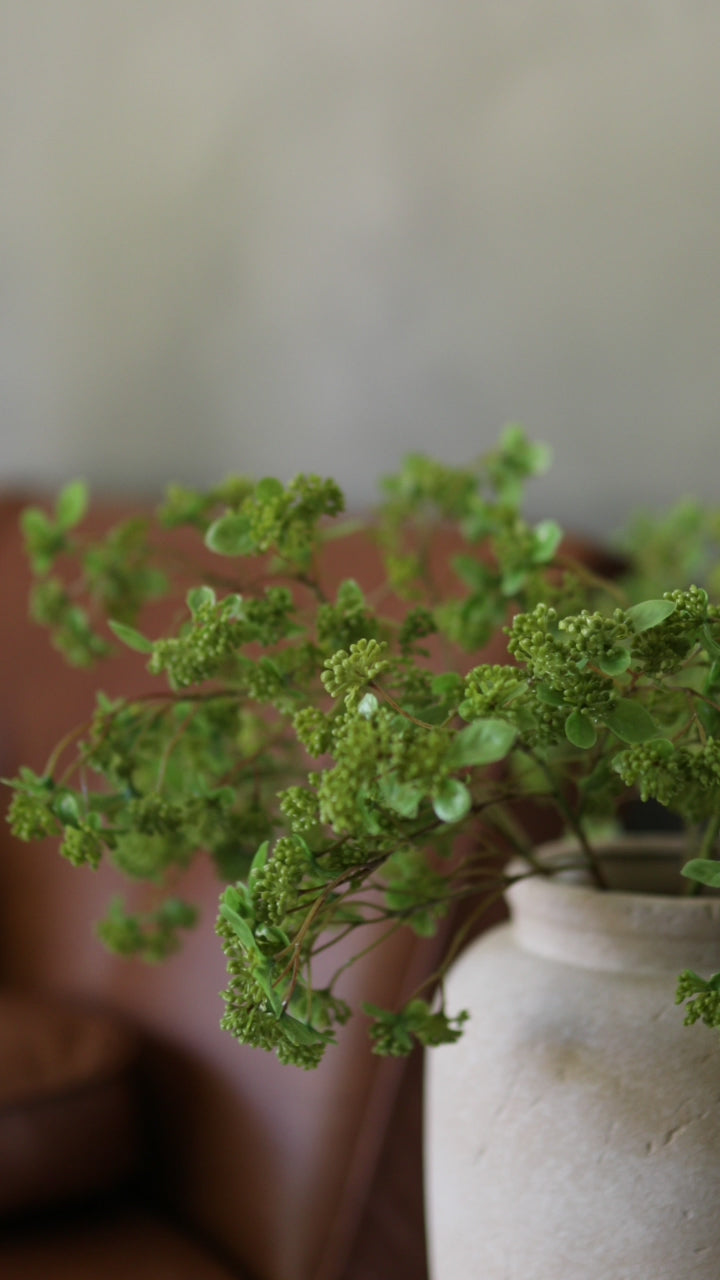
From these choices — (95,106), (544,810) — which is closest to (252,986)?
(544,810)

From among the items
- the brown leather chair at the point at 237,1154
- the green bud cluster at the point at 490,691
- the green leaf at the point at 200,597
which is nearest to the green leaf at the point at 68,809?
the green leaf at the point at 200,597

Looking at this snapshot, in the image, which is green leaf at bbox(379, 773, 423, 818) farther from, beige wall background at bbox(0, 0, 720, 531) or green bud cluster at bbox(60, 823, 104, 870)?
beige wall background at bbox(0, 0, 720, 531)

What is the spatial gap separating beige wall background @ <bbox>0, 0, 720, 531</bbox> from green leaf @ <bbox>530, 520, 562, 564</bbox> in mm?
660

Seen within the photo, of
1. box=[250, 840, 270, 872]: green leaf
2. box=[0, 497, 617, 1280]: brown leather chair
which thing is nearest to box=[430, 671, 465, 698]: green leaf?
box=[250, 840, 270, 872]: green leaf

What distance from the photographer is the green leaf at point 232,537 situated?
578 mm

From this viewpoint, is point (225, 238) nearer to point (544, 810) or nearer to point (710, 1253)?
point (544, 810)

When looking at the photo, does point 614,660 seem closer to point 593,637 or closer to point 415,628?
point 593,637

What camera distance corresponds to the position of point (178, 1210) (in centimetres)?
108

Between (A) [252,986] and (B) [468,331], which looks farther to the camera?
(B) [468,331]

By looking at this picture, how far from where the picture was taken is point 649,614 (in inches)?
17.5

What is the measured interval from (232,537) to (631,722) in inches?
8.6

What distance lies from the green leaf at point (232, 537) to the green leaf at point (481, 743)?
20 centimetres

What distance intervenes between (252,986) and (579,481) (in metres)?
0.97

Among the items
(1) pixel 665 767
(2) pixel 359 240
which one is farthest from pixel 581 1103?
(2) pixel 359 240
